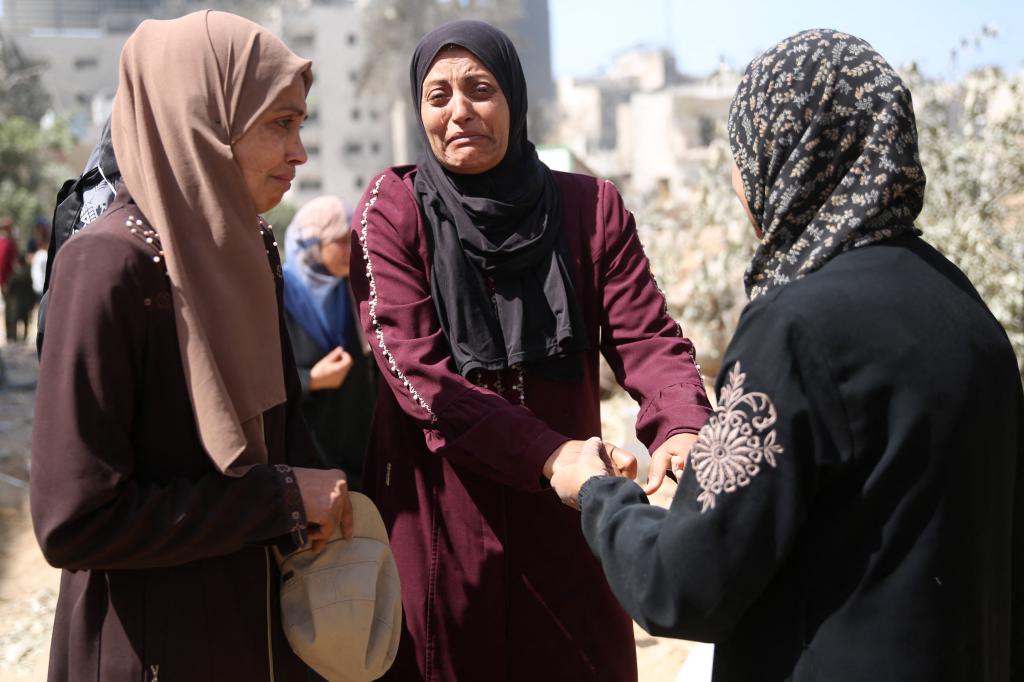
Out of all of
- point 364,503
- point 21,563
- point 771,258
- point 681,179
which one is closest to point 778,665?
point 771,258

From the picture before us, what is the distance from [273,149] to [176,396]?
1.68ft

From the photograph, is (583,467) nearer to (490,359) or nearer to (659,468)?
(659,468)

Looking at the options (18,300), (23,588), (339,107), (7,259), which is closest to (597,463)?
(23,588)

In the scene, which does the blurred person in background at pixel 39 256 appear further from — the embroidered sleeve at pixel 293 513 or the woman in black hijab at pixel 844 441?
the woman in black hijab at pixel 844 441

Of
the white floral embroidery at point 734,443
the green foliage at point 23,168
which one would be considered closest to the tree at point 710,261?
the white floral embroidery at point 734,443

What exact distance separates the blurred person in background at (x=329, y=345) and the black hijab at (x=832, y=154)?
2811 millimetres

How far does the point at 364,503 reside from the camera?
7.03 feet

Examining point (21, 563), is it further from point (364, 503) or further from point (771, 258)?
point (771, 258)

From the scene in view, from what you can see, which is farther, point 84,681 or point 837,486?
point 84,681

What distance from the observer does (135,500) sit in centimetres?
175

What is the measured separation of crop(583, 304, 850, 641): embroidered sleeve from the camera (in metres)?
1.46

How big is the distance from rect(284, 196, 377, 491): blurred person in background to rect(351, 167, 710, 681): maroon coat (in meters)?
1.67

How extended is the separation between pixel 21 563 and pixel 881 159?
563 cm

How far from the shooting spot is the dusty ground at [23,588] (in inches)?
177
